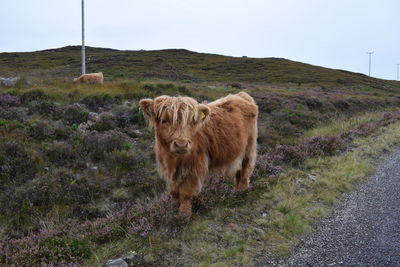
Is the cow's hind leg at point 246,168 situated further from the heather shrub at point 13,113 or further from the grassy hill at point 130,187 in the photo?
the heather shrub at point 13,113

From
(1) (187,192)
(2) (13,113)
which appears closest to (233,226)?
(1) (187,192)

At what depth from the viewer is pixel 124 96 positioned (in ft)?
43.5

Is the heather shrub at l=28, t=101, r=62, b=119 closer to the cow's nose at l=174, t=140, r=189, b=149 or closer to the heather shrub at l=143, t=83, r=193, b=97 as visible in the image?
the heather shrub at l=143, t=83, r=193, b=97

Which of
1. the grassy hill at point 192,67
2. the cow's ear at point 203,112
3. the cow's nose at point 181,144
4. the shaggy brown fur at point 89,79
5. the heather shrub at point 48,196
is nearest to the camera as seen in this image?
the cow's nose at point 181,144

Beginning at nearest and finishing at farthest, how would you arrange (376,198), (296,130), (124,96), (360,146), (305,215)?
(305,215), (376,198), (360,146), (124,96), (296,130)

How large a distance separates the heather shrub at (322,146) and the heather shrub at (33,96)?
9.00 meters

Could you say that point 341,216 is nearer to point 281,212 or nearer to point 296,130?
point 281,212

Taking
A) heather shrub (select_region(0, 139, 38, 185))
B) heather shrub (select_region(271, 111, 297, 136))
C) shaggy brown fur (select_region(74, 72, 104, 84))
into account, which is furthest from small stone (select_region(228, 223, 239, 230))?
shaggy brown fur (select_region(74, 72, 104, 84))

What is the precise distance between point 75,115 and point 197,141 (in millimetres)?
6809

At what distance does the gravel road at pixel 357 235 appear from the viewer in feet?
12.1

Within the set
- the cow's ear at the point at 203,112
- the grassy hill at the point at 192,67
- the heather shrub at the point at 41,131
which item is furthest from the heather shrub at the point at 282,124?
the grassy hill at the point at 192,67

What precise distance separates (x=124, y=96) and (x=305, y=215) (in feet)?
32.7

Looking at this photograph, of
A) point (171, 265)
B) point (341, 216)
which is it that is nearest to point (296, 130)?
point (341, 216)

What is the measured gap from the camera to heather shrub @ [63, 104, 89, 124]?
33.3ft
